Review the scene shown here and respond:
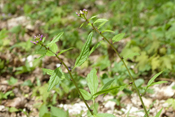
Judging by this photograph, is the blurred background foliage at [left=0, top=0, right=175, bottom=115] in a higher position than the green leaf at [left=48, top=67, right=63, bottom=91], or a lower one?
higher

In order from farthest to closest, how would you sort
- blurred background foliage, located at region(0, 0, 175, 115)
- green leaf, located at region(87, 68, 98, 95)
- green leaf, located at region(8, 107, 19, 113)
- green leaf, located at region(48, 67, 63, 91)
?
blurred background foliage, located at region(0, 0, 175, 115), green leaf, located at region(8, 107, 19, 113), green leaf, located at region(87, 68, 98, 95), green leaf, located at region(48, 67, 63, 91)

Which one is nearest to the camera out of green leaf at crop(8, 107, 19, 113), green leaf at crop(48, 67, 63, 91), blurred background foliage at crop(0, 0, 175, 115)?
green leaf at crop(48, 67, 63, 91)

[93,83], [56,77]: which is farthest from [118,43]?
[56,77]

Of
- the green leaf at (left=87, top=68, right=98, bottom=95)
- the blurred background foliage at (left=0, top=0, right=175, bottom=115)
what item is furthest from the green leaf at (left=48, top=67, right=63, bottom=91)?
the blurred background foliage at (left=0, top=0, right=175, bottom=115)

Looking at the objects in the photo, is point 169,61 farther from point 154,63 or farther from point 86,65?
point 86,65

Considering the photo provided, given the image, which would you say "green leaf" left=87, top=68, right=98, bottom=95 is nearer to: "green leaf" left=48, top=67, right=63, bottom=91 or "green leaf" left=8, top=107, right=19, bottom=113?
"green leaf" left=48, top=67, right=63, bottom=91

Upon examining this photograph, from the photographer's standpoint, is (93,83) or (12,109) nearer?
(93,83)

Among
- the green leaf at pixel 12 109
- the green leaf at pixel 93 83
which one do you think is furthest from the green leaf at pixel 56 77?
the green leaf at pixel 12 109

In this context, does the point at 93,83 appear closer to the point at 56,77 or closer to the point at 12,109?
the point at 56,77

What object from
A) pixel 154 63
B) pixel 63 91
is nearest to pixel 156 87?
pixel 154 63

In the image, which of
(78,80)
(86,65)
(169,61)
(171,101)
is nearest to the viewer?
(171,101)

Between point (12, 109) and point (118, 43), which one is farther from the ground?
point (118, 43)
